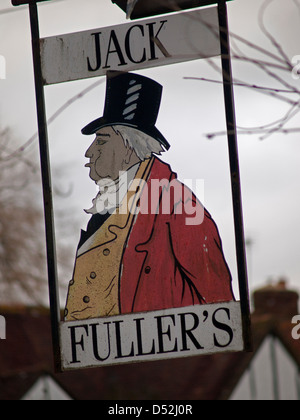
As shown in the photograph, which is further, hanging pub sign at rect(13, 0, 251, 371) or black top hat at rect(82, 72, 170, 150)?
black top hat at rect(82, 72, 170, 150)

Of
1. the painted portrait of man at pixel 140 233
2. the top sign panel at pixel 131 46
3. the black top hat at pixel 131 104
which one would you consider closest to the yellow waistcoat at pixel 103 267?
the painted portrait of man at pixel 140 233

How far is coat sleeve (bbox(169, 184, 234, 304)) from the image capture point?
3.93 meters

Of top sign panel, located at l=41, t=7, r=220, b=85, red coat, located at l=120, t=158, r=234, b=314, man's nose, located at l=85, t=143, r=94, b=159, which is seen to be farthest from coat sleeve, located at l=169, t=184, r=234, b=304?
top sign panel, located at l=41, t=7, r=220, b=85

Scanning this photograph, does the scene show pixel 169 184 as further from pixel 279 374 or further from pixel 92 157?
pixel 279 374

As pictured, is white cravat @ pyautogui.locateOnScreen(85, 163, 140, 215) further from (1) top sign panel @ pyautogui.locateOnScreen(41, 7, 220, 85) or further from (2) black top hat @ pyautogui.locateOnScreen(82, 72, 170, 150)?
(1) top sign panel @ pyautogui.locateOnScreen(41, 7, 220, 85)

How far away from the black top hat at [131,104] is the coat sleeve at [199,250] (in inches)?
13.3

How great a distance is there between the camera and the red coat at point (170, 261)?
12.9ft

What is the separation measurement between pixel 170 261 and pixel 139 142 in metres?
0.59

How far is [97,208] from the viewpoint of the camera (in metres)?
4.06

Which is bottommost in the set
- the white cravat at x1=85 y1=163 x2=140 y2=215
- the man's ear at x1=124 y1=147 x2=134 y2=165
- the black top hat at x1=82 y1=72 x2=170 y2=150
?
the white cravat at x1=85 y1=163 x2=140 y2=215

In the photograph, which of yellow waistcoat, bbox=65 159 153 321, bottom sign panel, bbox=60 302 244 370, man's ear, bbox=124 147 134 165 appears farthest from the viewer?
man's ear, bbox=124 147 134 165

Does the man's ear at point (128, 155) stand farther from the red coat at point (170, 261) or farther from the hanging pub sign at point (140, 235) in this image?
the red coat at point (170, 261)
